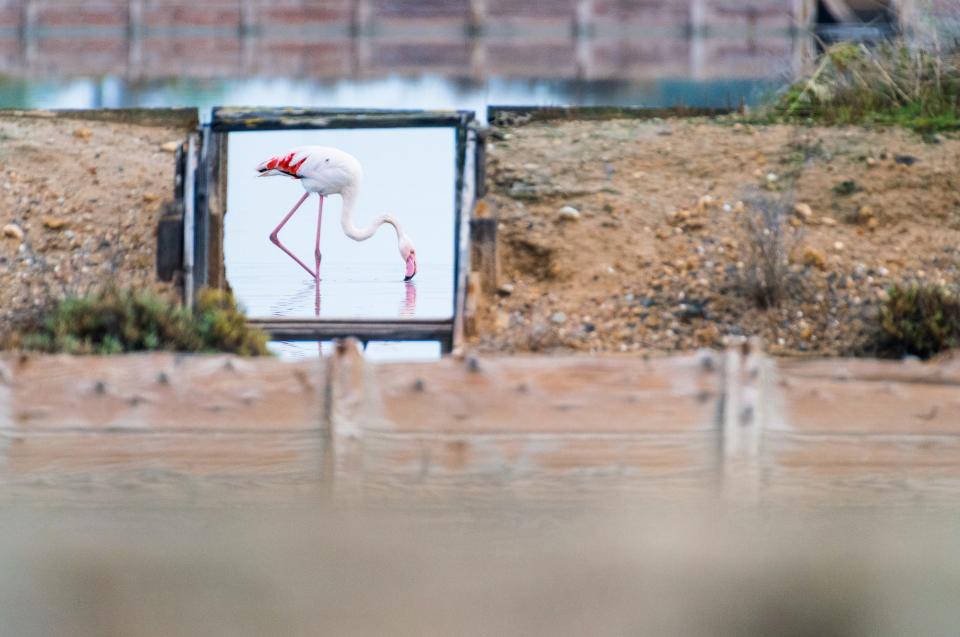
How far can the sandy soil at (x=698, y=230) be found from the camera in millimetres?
6117

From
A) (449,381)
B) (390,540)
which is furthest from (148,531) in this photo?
(449,381)

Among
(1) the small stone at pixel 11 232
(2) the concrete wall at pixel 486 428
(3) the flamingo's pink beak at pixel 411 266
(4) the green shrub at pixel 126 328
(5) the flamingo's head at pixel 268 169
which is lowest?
(2) the concrete wall at pixel 486 428

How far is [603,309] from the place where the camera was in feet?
20.9

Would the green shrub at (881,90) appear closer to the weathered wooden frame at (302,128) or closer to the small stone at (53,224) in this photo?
the weathered wooden frame at (302,128)

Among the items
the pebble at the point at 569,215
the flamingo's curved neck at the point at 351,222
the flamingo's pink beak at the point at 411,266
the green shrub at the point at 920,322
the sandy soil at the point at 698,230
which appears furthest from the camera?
the flamingo's curved neck at the point at 351,222

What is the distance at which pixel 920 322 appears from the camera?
5586 millimetres

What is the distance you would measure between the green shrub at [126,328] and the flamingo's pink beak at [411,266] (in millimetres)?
2204

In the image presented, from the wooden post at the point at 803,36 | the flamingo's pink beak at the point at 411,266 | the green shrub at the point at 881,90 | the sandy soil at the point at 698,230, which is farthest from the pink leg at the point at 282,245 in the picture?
the wooden post at the point at 803,36

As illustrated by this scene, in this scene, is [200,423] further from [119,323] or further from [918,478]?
[918,478]

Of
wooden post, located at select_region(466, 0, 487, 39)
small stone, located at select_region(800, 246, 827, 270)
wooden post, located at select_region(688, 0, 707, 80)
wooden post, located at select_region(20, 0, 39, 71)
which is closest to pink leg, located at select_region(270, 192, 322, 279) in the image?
small stone, located at select_region(800, 246, 827, 270)

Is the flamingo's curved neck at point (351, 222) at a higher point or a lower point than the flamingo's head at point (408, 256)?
higher

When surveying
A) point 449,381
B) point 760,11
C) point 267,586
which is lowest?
point 267,586

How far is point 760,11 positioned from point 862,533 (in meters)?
7.43

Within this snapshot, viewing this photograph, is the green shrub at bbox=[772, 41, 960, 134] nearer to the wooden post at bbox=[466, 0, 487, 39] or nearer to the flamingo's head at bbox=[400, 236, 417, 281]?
the flamingo's head at bbox=[400, 236, 417, 281]
